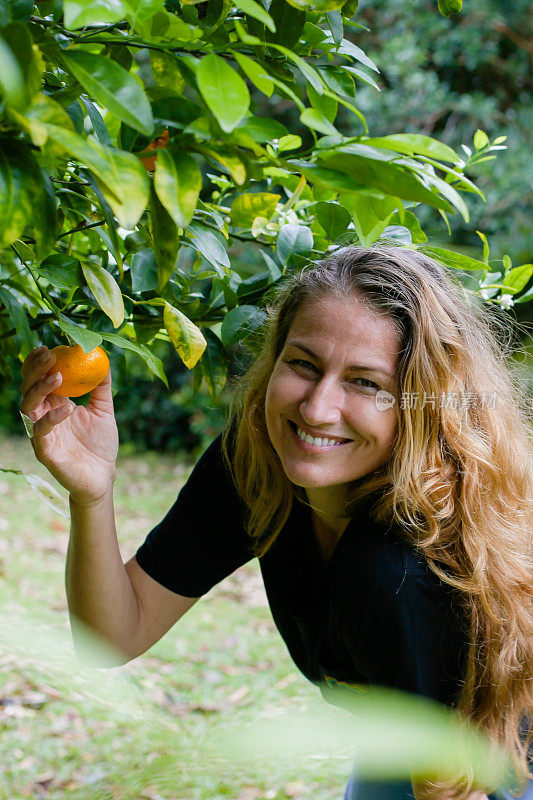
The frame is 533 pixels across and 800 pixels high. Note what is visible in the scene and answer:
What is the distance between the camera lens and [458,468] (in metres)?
1.03

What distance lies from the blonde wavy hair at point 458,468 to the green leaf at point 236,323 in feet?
0.25

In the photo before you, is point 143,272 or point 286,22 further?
point 143,272

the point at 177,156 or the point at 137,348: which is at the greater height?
the point at 177,156

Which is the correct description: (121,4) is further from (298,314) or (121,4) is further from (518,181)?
(518,181)

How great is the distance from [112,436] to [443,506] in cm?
43

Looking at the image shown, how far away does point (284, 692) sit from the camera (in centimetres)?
237

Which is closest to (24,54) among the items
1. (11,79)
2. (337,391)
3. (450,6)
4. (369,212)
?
(11,79)

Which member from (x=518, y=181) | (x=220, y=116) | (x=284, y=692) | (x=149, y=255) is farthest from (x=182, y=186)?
(x=518, y=181)

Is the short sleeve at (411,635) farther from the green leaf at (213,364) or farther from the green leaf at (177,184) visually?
the green leaf at (177,184)

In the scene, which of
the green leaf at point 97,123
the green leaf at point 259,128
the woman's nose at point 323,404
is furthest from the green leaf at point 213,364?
the green leaf at point 259,128

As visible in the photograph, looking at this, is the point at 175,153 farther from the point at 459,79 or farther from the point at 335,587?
the point at 459,79

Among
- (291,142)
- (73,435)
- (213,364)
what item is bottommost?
(73,435)

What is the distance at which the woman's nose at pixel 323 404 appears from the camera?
92cm

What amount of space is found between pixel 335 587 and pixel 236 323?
1.20 feet
